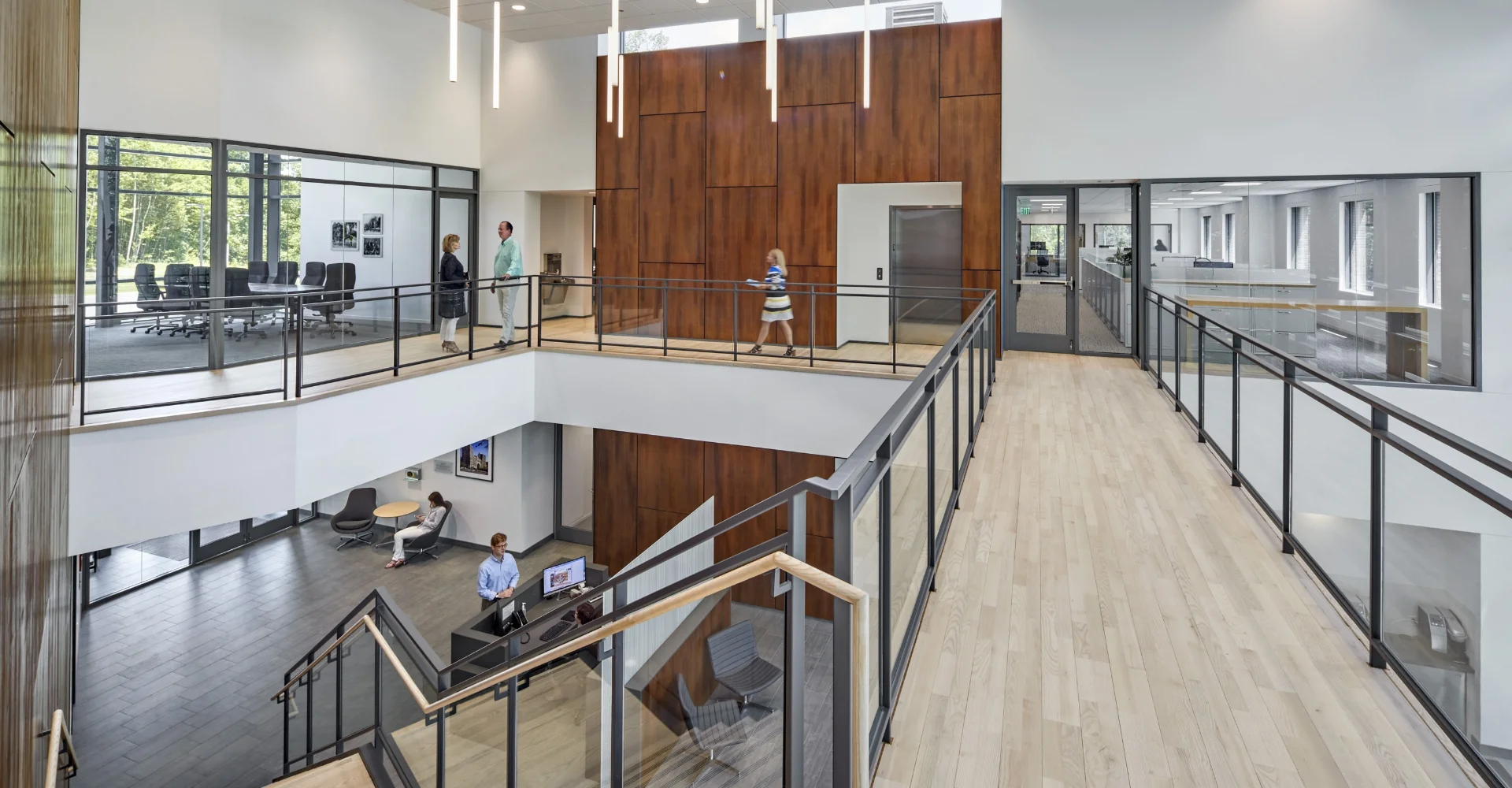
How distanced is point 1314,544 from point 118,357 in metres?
10.6

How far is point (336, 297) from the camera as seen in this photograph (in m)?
10.8

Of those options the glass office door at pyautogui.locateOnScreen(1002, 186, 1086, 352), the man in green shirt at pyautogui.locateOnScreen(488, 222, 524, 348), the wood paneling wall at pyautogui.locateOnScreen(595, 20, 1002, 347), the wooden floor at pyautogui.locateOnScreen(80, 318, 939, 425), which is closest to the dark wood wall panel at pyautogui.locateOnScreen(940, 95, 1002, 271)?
the wood paneling wall at pyautogui.locateOnScreen(595, 20, 1002, 347)

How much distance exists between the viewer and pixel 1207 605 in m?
3.63

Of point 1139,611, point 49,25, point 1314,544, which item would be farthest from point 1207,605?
point 49,25

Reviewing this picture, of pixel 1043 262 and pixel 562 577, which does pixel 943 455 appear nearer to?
pixel 1043 262

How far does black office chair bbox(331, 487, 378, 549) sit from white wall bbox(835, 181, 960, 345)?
371 inches

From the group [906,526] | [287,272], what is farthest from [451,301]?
[906,526]

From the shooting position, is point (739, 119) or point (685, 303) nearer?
point (739, 119)

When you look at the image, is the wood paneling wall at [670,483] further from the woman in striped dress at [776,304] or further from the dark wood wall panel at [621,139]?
the dark wood wall panel at [621,139]

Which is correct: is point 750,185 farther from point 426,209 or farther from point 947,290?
point 426,209

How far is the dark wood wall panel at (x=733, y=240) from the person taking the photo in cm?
1239

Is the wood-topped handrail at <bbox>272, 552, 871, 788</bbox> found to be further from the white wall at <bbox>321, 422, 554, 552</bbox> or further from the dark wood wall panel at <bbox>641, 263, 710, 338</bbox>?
the white wall at <bbox>321, 422, 554, 552</bbox>

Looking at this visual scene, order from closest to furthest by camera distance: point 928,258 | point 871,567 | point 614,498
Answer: point 871,567 < point 928,258 < point 614,498

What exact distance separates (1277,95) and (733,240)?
721 cm
